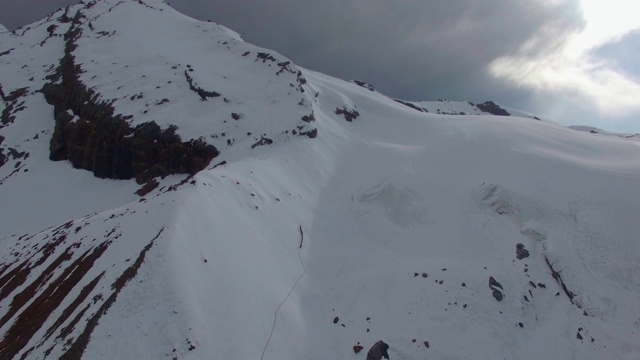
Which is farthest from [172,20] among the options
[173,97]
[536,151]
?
[536,151]

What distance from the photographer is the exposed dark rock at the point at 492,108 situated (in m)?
116

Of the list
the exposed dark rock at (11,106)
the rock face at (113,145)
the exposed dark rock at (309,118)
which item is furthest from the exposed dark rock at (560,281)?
the exposed dark rock at (11,106)

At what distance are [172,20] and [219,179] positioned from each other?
60.3m

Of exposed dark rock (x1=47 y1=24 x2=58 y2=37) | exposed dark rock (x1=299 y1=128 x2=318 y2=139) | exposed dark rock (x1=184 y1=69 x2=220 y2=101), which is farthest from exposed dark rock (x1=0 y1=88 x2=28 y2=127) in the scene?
exposed dark rock (x1=299 y1=128 x2=318 y2=139)

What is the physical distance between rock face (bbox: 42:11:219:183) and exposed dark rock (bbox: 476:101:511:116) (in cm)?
9985

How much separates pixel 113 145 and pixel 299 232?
25.3m

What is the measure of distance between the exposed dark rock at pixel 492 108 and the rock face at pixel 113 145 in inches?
3931

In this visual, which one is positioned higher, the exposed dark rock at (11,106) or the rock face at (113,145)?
the rock face at (113,145)

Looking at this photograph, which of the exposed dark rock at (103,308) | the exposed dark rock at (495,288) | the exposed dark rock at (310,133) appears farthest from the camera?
the exposed dark rock at (310,133)

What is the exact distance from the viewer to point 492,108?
118m

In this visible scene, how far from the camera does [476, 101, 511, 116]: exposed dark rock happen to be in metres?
116

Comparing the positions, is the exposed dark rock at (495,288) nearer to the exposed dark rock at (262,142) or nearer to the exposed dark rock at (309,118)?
the exposed dark rock at (262,142)

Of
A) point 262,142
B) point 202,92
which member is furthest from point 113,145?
point 262,142

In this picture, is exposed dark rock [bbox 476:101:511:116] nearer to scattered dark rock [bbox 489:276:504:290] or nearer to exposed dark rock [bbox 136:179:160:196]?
exposed dark rock [bbox 136:179:160:196]
